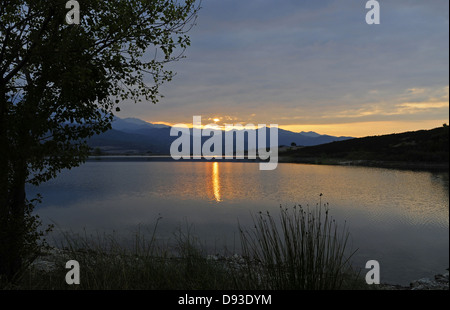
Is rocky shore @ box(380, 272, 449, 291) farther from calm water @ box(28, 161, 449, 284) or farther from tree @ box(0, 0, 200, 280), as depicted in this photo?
tree @ box(0, 0, 200, 280)

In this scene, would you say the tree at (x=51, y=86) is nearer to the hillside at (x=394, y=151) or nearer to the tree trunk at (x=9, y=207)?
the tree trunk at (x=9, y=207)

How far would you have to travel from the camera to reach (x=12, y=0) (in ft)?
26.5

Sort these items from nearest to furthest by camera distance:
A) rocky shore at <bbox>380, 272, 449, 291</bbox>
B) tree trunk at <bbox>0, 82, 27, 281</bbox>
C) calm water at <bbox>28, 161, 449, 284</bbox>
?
tree trunk at <bbox>0, 82, 27, 281</bbox> → rocky shore at <bbox>380, 272, 449, 291</bbox> → calm water at <bbox>28, 161, 449, 284</bbox>

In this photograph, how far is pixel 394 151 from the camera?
100000mm

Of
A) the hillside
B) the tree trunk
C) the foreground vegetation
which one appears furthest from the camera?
the hillside

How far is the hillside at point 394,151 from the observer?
8562 cm

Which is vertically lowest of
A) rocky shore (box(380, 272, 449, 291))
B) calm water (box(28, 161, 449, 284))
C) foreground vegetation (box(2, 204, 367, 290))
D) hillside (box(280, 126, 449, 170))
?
calm water (box(28, 161, 449, 284))

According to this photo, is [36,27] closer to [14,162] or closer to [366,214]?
[14,162]

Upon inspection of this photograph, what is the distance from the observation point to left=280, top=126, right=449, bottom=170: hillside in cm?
8562

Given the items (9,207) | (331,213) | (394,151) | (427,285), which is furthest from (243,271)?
(394,151)

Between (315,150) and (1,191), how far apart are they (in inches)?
5737

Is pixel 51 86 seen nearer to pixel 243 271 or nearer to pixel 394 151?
pixel 243 271

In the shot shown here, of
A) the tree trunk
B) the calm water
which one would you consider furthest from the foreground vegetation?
the calm water
